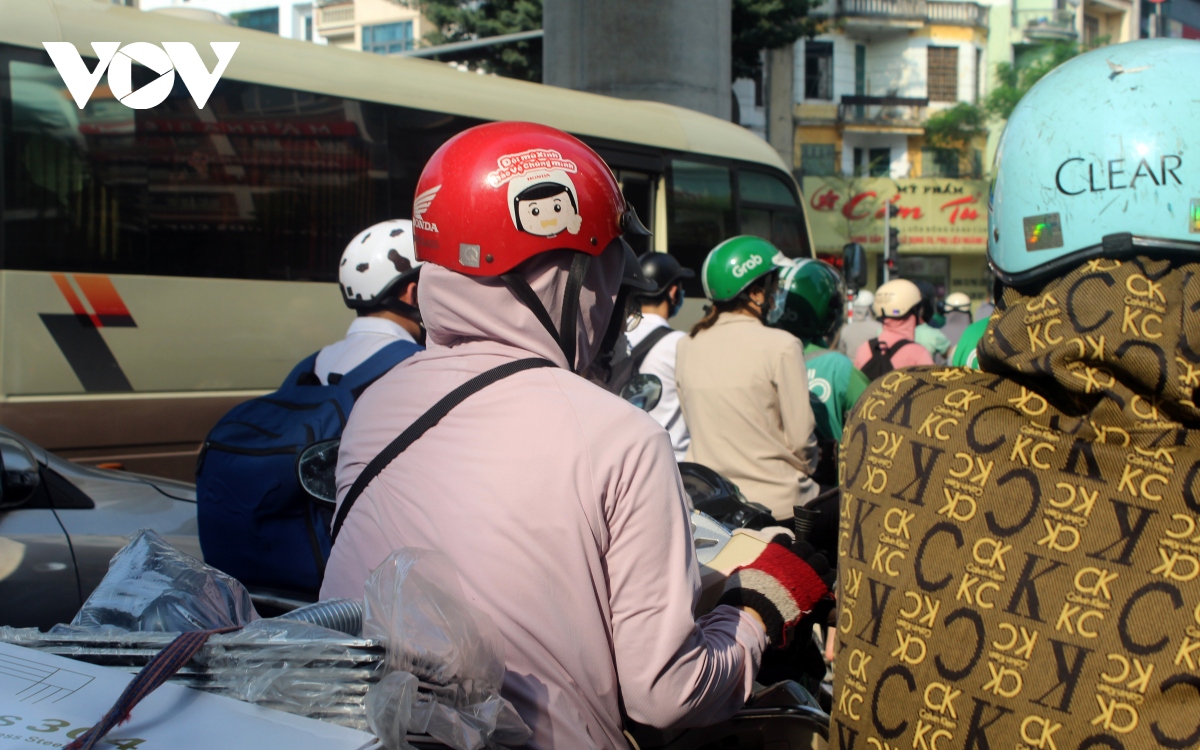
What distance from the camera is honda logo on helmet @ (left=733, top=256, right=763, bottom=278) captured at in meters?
4.09

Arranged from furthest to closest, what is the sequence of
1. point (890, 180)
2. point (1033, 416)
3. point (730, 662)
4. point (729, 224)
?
point (890, 180)
point (729, 224)
point (730, 662)
point (1033, 416)

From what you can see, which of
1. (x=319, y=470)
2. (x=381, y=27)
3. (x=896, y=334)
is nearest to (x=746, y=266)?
(x=319, y=470)

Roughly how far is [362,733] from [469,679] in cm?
18

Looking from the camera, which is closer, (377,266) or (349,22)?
(377,266)

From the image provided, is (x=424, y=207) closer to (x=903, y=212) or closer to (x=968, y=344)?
(x=968, y=344)

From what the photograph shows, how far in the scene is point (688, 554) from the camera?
4.85 ft

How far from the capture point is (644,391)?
388 cm

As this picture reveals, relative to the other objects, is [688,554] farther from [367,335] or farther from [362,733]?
[367,335]

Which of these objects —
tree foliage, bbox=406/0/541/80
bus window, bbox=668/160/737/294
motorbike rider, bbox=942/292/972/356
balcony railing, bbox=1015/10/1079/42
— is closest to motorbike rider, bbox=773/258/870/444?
bus window, bbox=668/160/737/294

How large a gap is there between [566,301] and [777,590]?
1.98 feet

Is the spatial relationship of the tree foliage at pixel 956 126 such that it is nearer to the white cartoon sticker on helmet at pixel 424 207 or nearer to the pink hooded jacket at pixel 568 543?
the white cartoon sticker on helmet at pixel 424 207

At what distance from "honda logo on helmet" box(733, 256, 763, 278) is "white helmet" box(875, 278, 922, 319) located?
7.31 ft

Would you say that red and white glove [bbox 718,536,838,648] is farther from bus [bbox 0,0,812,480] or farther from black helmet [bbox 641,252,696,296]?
bus [bbox 0,0,812,480]

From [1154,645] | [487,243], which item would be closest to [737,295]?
[487,243]
